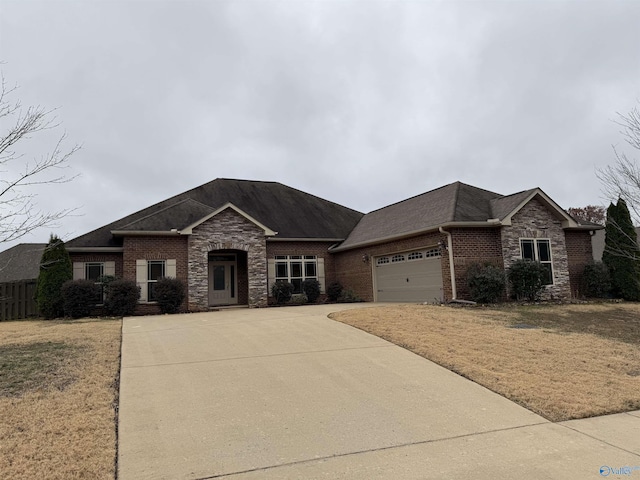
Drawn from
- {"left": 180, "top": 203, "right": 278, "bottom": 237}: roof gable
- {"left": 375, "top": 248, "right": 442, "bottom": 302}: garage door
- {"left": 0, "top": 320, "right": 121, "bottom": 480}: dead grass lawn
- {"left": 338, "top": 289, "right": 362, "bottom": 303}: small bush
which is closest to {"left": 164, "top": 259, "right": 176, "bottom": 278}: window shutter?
{"left": 180, "top": 203, "right": 278, "bottom": 237}: roof gable

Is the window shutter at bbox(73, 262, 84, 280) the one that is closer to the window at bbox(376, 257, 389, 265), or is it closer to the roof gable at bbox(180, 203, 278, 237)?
the roof gable at bbox(180, 203, 278, 237)

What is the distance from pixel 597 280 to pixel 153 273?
57.9 feet

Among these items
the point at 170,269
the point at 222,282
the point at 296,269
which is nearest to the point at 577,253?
the point at 296,269

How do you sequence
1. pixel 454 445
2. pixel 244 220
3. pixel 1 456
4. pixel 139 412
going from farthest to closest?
pixel 244 220, pixel 139 412, pixel 454 445, pixel 1 456

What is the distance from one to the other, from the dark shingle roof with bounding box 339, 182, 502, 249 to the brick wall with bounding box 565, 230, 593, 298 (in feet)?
11.8

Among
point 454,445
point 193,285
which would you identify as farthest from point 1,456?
point 193,285

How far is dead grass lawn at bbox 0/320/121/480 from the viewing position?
13.4 ft

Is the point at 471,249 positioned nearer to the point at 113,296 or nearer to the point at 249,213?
the point at 249,213

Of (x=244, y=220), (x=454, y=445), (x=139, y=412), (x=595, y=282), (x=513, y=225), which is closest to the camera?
(x=454, y=445)

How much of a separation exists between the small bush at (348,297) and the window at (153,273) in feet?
26.6

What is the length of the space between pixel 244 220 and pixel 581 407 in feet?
50.7

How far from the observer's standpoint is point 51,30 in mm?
10195

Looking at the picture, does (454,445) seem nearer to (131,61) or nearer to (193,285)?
(131,61)

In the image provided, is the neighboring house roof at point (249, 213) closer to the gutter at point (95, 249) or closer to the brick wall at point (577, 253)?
the gutter at point (95, 249)
